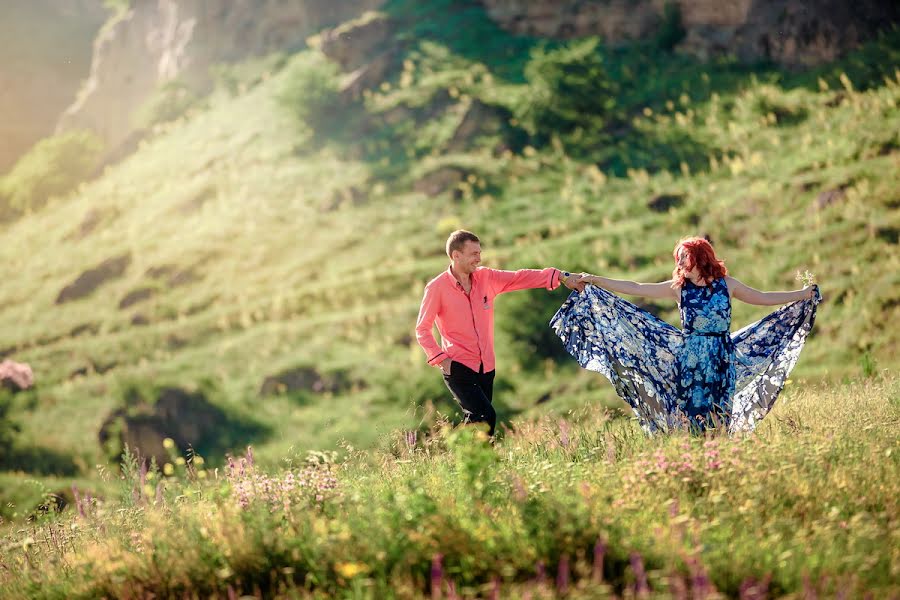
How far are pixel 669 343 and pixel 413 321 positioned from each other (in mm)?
15567

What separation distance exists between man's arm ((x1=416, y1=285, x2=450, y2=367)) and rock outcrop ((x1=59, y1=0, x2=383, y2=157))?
47.3 meters

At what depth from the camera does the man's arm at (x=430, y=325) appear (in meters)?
6.82

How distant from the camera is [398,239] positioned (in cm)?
2828

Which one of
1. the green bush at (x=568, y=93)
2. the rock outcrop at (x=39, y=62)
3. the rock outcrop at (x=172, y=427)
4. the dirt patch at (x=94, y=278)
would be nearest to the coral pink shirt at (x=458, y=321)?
the rock outcrop at (x=172, y=427)

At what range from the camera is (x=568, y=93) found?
31.5 meters

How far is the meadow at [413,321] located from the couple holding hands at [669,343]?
47 centimetres

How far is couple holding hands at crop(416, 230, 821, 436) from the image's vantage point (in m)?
6.90

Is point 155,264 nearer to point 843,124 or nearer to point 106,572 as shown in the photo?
point 843,124

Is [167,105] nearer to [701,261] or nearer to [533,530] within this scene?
[701,261]

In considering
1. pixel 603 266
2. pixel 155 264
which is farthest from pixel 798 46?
pixel 155 264

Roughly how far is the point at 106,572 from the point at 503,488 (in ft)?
7.94

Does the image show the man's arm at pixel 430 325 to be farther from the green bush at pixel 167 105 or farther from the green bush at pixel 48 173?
the green bush at pixel 167 105

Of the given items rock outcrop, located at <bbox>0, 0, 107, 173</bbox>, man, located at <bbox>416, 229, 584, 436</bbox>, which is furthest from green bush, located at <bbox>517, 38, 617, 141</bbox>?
rock outcrop, located at <bbox>0, 0, 107, 173</bbox>

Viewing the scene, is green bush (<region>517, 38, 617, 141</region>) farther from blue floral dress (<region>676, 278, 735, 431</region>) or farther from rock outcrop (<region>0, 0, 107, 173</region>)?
rock outcrop (<region>0, 0, 107, 173</region>)
